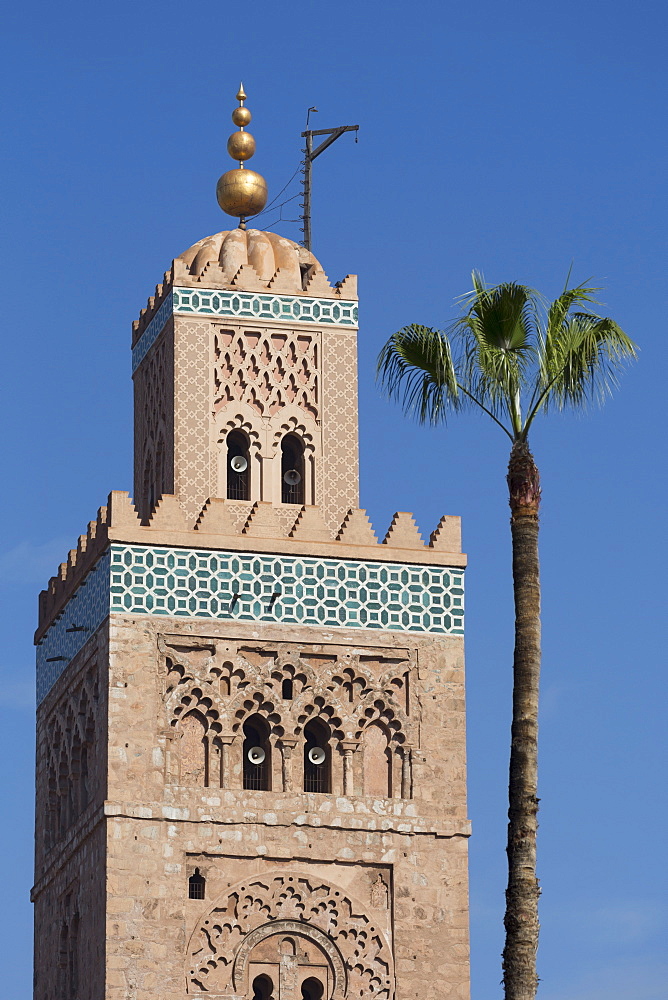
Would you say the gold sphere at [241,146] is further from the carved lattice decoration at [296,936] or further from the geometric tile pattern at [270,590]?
the carved lattice decoration at [296,936]

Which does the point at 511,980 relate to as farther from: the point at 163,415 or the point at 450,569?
the point at 163,415

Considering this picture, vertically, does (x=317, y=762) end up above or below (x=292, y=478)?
below

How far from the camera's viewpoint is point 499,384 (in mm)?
26578

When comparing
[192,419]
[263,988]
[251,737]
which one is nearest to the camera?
[263,988]

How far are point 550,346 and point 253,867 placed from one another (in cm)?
943

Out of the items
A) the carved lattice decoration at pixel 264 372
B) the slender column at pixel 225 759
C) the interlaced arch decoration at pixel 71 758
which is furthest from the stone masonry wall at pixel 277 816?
the carved lattice decoration at pixel 264 372

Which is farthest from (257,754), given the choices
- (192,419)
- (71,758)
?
(192,419)

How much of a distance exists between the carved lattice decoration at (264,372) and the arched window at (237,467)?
1.43 feet

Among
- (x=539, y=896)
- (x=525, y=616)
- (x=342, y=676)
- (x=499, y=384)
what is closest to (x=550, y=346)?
(x=499, y=384)

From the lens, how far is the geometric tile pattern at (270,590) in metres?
33.8

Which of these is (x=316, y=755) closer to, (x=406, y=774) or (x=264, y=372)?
(x=406, y=774)

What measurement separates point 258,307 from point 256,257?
3.03ft

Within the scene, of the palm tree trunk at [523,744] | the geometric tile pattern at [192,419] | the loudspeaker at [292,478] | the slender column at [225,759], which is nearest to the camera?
the palm tree trunk at [523,744]

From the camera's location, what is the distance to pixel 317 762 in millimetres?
34156
